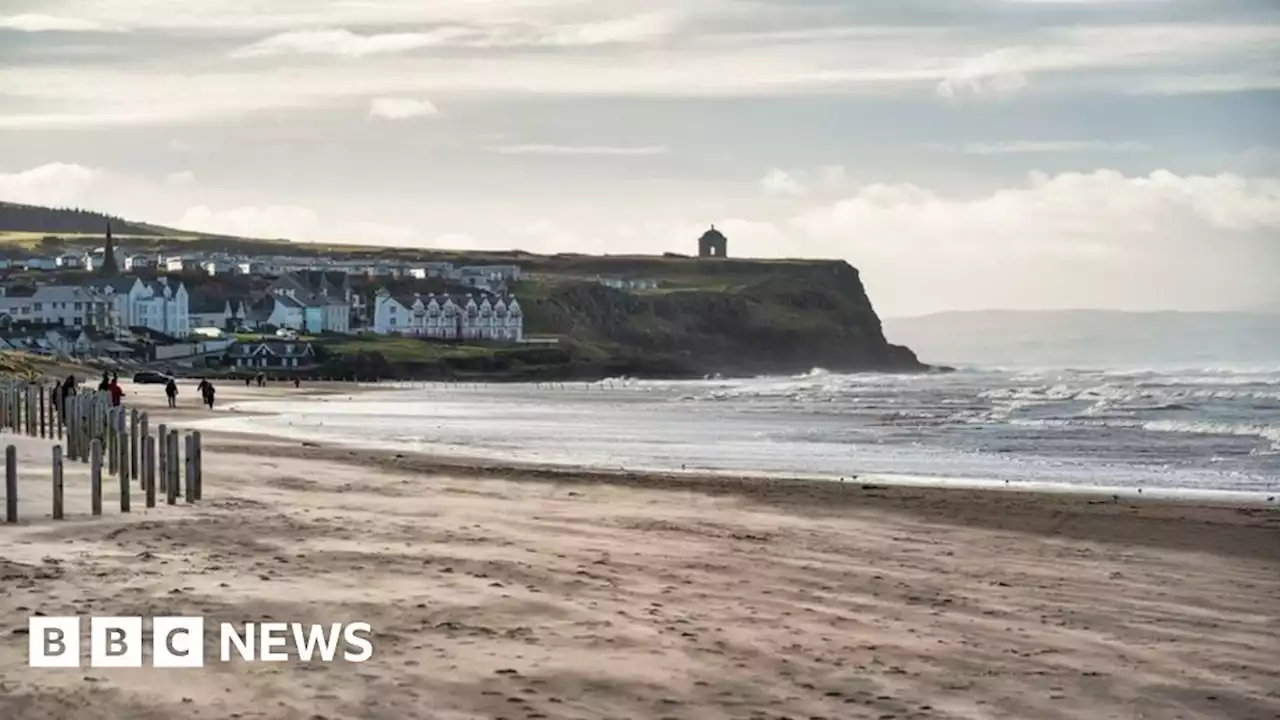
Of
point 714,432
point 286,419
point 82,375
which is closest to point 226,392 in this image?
point 82,375

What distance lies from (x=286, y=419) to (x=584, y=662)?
34.4 metres

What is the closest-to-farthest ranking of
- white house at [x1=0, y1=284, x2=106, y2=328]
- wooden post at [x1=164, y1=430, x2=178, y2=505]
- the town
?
wooden post at [x1=164, y1=430, x2=178, y2=505] → the town → white house at [x1=0, y1=284, x2=106, y2=328]

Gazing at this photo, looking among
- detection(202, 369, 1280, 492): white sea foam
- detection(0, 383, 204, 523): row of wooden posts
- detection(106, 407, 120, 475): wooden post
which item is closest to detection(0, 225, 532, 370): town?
detection(202, 369, 1280, 492): white sea foam

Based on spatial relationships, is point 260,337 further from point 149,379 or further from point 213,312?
point 149,379

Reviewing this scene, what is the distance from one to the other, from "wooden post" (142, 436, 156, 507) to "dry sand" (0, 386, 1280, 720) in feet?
1.02

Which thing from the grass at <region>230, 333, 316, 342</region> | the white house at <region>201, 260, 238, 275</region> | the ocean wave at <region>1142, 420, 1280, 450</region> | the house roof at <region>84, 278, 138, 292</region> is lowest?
the ocean wave at <region>1142, 420, 1280, 450</region>

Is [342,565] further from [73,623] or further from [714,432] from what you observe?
[714,432]

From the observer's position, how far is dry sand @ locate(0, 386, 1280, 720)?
7527mm

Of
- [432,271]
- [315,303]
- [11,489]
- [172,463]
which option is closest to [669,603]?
[11,489]

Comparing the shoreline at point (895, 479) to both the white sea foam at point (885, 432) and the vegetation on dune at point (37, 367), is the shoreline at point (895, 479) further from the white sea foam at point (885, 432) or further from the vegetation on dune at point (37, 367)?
the vegetation on dune at point (37, 367)

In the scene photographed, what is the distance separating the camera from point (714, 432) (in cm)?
3597

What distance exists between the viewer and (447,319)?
13862 cm

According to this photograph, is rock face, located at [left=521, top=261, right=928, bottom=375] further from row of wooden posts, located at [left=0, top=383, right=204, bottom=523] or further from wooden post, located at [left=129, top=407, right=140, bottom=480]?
wooden post, located at [left=129, top=407, right=140, bottom=480]

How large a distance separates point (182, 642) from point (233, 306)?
418ft
